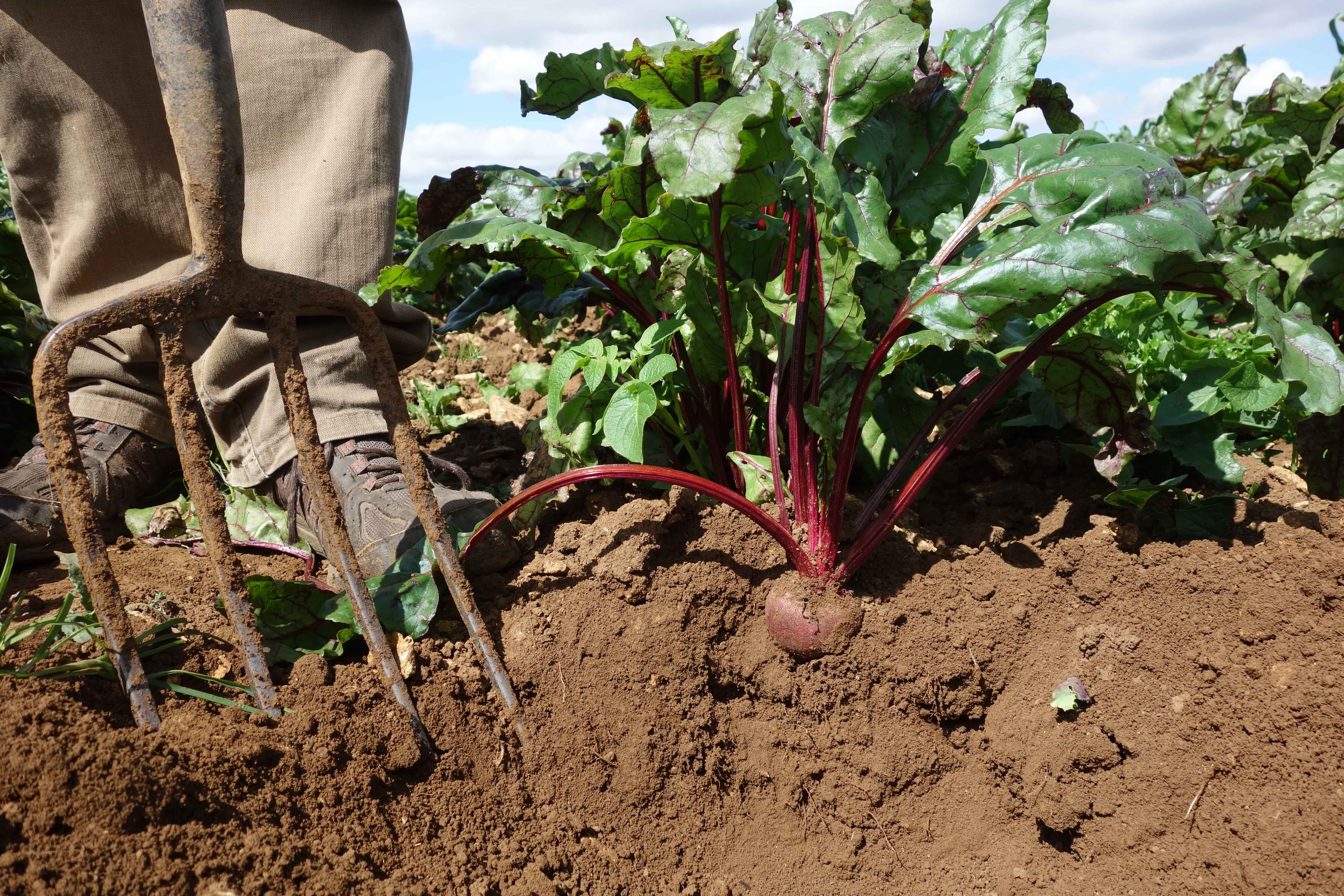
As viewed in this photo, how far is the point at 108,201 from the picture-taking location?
216cm

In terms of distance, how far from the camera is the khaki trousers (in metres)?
2.03

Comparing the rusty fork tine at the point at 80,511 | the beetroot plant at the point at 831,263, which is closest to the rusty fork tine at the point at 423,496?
the beetroot plant at the point at 831,263

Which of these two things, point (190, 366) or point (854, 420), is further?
point (854, 420)

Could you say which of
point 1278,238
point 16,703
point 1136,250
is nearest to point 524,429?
point 16,703

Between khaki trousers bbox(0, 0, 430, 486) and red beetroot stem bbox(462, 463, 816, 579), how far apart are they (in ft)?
2.04

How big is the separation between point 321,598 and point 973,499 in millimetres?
1546

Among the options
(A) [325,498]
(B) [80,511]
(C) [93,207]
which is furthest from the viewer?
(C) [93,207]

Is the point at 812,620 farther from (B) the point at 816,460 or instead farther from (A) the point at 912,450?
(A) the point at 912,450

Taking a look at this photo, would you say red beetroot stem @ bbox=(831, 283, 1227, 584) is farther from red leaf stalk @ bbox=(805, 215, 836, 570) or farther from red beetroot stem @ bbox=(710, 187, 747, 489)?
red beetroot stem @ bbox=(710, 187, 747, 489)

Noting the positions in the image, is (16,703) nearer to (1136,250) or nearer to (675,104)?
(675,104)

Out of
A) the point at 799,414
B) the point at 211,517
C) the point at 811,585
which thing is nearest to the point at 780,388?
the point at 799,414

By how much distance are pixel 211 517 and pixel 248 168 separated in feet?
3.56

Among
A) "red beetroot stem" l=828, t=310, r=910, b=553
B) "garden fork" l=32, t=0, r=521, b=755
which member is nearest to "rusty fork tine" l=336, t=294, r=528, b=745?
"garden fork" l=32, t=0, r=521, b=755

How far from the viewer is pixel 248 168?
2133mm
